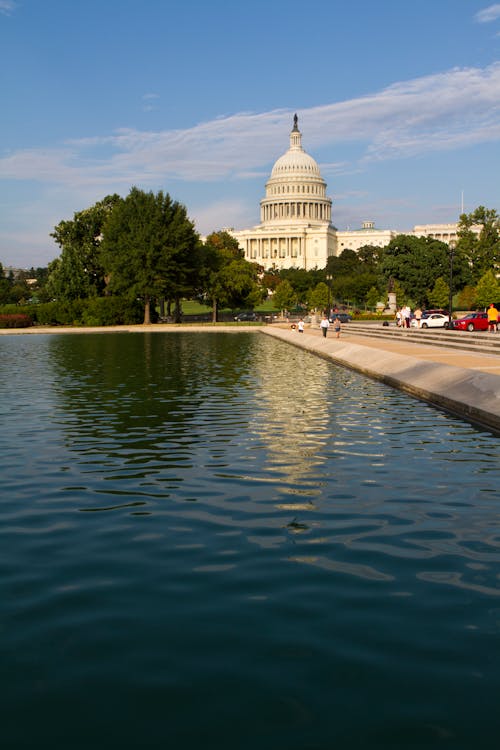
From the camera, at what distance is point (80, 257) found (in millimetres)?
97188

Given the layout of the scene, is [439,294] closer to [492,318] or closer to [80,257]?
[80,257]

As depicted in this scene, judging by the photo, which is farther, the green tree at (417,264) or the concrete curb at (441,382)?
the green tree at (417,264)

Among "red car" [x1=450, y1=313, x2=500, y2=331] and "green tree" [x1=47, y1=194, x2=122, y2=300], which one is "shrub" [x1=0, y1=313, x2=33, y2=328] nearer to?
"green tree" [x1=47, y1=194, x2=122, y2=300]

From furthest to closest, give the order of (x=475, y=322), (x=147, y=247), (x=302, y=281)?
(x=302, y=281), (x=147, y=247), (x=475, y=322)

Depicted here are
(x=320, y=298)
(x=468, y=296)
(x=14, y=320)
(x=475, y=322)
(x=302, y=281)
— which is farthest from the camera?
(x=302, y=281)

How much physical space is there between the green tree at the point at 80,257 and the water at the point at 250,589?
82.8 meters

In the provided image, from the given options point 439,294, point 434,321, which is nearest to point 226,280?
point 439,294

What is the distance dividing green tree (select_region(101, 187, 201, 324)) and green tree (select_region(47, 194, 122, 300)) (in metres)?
4.42

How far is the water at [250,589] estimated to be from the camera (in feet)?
15.9

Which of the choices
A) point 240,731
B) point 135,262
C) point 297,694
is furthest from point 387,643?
point 135,262

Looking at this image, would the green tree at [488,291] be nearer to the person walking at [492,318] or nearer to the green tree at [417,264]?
the green tree at [417,264]

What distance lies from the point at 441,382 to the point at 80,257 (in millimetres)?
80951

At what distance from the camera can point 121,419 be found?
17844 mm

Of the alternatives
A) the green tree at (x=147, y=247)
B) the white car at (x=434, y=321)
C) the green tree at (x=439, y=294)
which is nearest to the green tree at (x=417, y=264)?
the green tree at (x=439, y=294)
